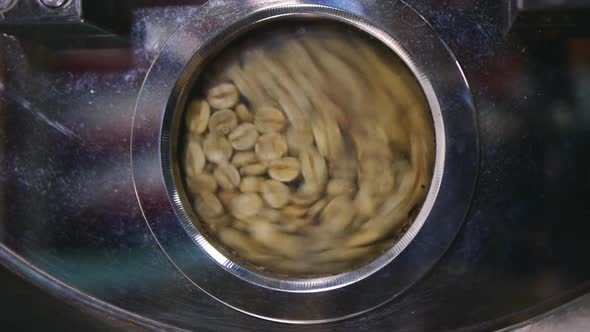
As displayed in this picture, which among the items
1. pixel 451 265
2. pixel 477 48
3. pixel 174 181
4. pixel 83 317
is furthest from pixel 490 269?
pixel 83 317

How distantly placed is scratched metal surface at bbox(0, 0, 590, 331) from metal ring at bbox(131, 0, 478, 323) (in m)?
0.01

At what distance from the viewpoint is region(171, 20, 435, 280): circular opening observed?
629mm

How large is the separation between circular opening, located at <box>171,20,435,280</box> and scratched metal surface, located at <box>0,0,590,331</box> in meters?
0.05

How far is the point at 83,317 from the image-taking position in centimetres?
71

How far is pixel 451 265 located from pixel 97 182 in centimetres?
36

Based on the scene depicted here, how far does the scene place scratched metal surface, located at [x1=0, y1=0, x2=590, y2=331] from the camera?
0.60 m

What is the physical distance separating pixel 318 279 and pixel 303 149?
0.13 m

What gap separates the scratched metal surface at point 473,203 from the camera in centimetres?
60

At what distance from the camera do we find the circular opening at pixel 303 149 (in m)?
0.63

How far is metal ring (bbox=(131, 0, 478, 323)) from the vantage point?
0.61 meters

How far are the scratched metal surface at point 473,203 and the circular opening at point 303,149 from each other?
5 centimetres

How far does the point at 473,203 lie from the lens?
2.01 ft

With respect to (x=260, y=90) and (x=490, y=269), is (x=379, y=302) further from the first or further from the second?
(x=260, y=90)

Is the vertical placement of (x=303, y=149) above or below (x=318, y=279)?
above
